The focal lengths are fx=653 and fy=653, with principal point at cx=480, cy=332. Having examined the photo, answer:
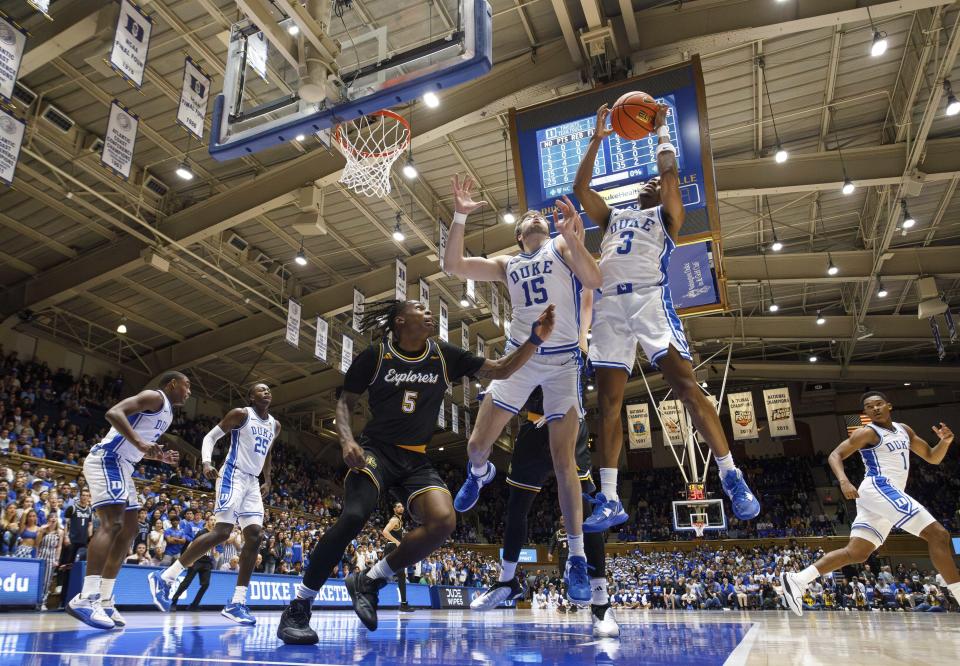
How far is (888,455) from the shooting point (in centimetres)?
614

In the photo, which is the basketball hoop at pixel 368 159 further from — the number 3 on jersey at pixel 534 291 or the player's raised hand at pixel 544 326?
the player's raised hand at pixel 544 326

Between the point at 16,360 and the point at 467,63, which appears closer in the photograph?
the point at 467,63

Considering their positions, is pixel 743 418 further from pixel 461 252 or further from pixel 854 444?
pixel 461 252

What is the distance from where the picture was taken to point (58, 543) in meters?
9.48

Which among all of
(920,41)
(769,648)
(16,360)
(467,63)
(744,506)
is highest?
(920,41)

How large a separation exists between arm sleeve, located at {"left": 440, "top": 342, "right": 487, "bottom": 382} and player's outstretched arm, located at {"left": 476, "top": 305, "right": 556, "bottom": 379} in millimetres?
135

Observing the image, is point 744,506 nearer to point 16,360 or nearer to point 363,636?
point 363,636

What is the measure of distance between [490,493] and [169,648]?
3663 cm

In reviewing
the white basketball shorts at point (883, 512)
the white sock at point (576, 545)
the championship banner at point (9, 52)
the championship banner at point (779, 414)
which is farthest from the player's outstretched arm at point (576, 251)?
the championship banner at point (779, 414)

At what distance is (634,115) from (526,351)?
2.14 meters

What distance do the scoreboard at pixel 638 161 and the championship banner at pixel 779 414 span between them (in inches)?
650

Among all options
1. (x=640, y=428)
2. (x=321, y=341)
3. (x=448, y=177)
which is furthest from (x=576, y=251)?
(x=640, y=428)

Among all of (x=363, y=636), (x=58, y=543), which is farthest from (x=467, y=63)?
(x=58, y=543)

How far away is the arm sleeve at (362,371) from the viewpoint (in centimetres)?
379
